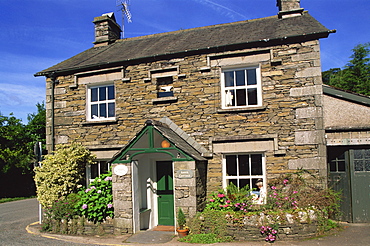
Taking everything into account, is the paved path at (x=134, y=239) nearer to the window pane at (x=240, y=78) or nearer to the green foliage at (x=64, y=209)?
the green foliage at (x=64, y=209)

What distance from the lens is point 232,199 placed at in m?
9.45

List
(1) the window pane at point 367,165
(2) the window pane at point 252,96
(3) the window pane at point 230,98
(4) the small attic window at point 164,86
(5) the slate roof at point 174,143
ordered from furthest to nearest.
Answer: (4) the small attic window at point 164,86 → (3) the window pane at point 230,98 → (2) the window pane at point 252,96 → (1) the window pane at point 367,165 → (5) the slate roof at point 174,143

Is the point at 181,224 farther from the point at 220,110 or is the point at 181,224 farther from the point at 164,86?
the point at 164,86

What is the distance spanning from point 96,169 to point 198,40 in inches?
243

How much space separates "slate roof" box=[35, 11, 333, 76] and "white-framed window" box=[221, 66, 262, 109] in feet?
2.82

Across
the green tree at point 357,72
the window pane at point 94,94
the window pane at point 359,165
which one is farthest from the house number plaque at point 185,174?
the green tree at point 357,72

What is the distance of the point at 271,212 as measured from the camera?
28.4 feet

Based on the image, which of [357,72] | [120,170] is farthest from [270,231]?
[357,72]

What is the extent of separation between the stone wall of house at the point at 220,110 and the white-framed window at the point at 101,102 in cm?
29

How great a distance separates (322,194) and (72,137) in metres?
8.92

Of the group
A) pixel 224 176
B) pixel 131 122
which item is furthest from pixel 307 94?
pixel 131 122

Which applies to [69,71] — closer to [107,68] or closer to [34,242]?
[107,68]

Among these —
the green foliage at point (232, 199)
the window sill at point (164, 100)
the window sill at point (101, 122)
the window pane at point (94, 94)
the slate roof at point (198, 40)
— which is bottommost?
the green foliage at point (232, 199)

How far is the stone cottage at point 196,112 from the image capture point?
9.67 metres
